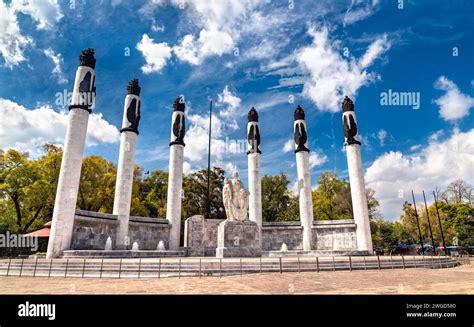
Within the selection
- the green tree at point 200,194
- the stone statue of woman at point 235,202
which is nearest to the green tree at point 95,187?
the green tree at point 200,194

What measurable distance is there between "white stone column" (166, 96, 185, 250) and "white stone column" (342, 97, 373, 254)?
19.8 m

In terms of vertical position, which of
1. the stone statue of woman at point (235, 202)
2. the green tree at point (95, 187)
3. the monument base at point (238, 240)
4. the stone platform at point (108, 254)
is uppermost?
the green tree at point (95, 187)

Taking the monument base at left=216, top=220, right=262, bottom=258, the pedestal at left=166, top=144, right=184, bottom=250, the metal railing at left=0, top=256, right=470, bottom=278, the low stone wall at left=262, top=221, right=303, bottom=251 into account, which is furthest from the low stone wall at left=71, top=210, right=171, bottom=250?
the monument base at left=216, top=220, right=262, bottom=258

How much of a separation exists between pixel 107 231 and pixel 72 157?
24.7 feet

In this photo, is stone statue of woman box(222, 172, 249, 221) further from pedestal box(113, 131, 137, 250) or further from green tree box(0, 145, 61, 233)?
green tree box(0, 145, 61, 233)

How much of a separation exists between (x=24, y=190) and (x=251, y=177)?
989 inches

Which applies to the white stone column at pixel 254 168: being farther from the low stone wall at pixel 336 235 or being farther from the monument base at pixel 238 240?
the monument base at pixel 238 240

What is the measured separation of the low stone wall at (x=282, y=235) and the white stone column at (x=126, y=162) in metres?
6.38

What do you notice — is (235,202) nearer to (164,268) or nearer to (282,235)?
(164,268)

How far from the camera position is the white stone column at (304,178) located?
32.0 meters

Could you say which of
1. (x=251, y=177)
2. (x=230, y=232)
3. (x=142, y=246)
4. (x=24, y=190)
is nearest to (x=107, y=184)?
(x=24, y=190)

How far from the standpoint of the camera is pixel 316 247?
104ft

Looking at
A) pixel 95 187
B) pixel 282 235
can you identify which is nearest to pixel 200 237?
pixel 282 235

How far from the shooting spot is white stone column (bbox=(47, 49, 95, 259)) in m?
20.7
